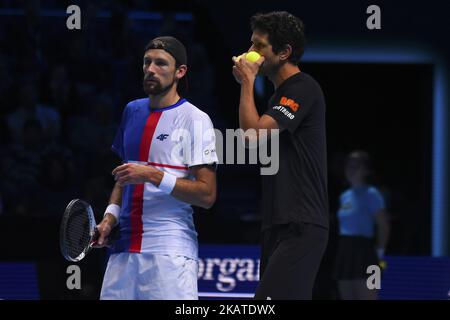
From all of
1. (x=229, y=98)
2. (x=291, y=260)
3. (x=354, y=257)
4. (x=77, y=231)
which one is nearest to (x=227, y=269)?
(x=354, y=257)

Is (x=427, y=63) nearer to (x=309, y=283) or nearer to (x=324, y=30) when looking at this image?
(x=324, y=30)

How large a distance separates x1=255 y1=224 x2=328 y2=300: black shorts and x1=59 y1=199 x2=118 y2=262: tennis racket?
0.70 metres

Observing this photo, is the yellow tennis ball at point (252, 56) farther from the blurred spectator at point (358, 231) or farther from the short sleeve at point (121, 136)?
the blurred spectator at point (358, 231)

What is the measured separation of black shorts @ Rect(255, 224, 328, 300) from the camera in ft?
11.7

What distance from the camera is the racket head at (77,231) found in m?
3.80

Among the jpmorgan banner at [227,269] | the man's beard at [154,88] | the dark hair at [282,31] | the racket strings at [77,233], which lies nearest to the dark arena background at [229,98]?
the jpmorgan banner at [227,269]

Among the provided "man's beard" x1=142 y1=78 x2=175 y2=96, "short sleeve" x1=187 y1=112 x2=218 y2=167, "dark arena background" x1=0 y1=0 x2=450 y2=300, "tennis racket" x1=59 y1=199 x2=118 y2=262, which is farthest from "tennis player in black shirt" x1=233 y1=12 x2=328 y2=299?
"dark arena background" x1=0 y1=0 x2=450 y2=300

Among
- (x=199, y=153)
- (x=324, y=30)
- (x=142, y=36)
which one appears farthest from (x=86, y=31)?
(x=199, y=153)

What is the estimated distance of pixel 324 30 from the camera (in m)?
8.64

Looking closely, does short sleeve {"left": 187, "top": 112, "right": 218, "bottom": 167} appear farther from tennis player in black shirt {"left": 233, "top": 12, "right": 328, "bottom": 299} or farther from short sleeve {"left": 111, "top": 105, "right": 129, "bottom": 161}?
short sleeve {"left": 111, "top": 105, "right": 129, "bottom": 161}

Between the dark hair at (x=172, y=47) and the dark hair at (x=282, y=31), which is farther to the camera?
the dark hair at (x=172, y=47)

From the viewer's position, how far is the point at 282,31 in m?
3.78

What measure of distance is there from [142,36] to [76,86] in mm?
1032

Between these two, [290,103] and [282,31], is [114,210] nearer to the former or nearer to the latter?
[290,103]
